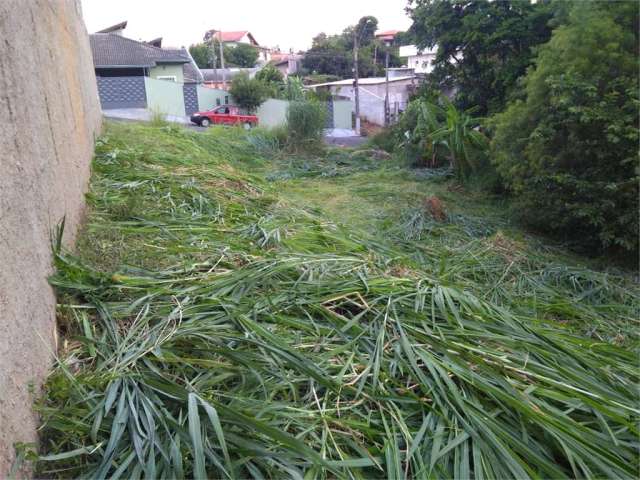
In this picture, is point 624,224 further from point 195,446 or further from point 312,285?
point 195,446

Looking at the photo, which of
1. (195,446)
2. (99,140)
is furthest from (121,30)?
(195,446)

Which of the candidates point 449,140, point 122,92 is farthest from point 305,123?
point 122,92

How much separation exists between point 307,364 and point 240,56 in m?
46.0

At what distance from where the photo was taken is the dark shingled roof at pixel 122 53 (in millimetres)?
21723

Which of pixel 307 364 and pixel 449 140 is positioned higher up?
pixel 449 140

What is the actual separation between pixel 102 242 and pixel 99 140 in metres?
3.02

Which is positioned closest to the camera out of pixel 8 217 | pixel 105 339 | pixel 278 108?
pixel 8 217

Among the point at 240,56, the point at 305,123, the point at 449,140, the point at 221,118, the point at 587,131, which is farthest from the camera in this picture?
the point at 240,56

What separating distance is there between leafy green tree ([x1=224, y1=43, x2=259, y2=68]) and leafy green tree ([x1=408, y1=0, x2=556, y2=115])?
35380 mm

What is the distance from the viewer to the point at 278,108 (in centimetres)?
2292

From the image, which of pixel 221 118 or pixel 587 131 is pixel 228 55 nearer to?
pixel 221 118

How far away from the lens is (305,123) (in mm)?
9992

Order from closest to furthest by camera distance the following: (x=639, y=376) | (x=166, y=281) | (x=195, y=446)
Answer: (x=195, y=446) < (x=639, y=376) < (x=166, y=281)

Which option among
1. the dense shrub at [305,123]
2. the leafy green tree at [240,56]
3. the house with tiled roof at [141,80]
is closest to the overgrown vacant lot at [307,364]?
the dense shrub at [305,123]
